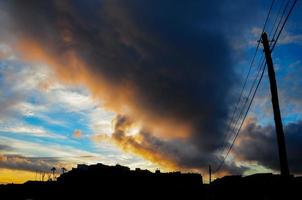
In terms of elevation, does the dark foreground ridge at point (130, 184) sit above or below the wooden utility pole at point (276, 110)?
below

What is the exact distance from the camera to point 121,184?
43.1 metres

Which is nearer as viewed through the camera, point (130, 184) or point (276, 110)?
point (276, 110)

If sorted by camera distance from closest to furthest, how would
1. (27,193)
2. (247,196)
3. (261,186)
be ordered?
(261,186)
(247,196)
(27,193)

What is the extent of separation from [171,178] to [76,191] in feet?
41.0

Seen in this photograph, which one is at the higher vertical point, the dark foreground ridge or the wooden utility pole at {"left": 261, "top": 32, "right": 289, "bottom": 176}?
the wooden utility pole at {"left": 261, "top": 32, "right": 289, "bottom": 176}

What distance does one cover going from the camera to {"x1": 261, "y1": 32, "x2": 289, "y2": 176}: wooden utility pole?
13398mm

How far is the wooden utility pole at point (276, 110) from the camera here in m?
13.4

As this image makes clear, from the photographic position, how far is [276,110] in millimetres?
14312

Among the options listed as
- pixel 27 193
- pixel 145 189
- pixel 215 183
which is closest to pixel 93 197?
pixel 145 189

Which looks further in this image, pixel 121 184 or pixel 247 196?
pixel 121 184

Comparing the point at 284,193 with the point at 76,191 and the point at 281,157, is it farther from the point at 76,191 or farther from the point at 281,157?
the point at 76,191

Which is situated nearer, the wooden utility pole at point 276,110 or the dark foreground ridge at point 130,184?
the wooden utility pole at point 276,110

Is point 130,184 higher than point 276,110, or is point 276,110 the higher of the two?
point 276,110

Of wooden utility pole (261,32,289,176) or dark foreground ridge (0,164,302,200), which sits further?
dark foreground ridge (0,164,302,200)
